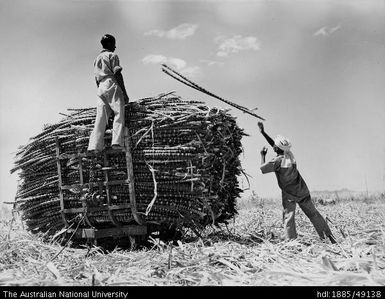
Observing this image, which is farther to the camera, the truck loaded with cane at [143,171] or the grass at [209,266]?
the truck loaded with cane at [143,171]

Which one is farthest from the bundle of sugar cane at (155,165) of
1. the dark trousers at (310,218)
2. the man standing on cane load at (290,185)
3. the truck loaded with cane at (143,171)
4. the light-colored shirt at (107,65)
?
the dark trousers at (310,218)

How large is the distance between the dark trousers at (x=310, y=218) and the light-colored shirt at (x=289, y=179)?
0.08 meters

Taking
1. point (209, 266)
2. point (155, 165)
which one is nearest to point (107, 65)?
point (155, 165)

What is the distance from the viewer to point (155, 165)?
5.49 m

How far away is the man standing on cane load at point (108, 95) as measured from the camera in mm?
5398

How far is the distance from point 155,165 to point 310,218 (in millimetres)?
2159

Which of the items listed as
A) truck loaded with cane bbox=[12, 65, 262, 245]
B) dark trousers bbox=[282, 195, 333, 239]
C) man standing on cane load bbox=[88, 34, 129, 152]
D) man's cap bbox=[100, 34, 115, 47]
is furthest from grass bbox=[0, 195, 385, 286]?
man's cap bbox=[100, 34, 115, 47]

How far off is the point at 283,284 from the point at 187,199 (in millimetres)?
2395

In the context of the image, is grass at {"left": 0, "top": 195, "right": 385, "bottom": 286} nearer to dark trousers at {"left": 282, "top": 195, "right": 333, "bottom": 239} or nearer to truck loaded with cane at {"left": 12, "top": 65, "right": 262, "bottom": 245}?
truck loaded with cane at {"left": 12, "top": 65, "right": 262, "bottom": 245}

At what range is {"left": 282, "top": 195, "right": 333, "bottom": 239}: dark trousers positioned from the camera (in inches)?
229

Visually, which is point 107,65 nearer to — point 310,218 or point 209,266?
point 209,266

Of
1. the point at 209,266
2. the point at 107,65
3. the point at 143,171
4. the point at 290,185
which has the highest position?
the point at 107,65

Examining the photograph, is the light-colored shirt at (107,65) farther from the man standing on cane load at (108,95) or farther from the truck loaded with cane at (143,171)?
the truck loaded with cane at (143,171)

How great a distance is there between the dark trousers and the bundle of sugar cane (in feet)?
2.73
